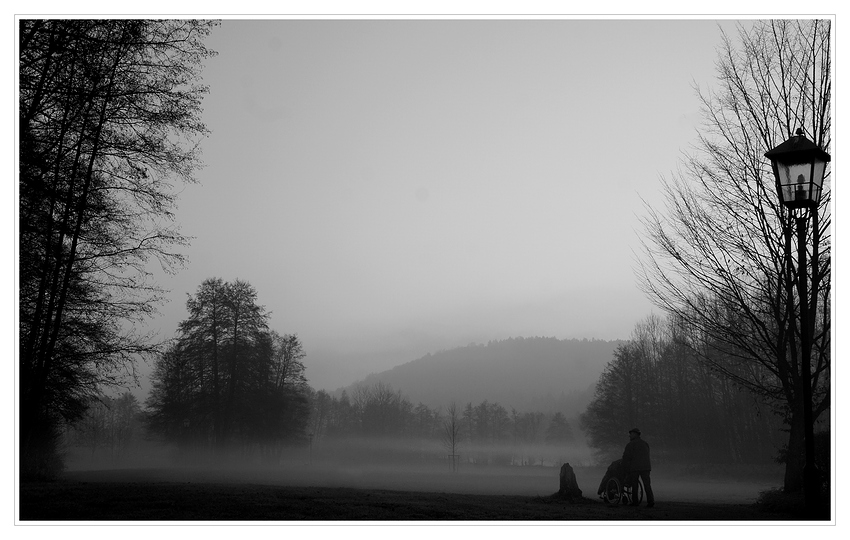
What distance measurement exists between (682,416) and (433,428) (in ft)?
221

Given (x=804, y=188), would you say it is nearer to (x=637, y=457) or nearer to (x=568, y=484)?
(x=637, y=457)

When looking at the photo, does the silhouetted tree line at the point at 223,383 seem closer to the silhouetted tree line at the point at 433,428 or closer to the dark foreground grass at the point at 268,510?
the dark foreground grass at the point at 268,510

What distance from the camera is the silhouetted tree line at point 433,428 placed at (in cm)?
9412

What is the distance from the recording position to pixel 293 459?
61.0 meters

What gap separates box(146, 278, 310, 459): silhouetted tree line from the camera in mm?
35656

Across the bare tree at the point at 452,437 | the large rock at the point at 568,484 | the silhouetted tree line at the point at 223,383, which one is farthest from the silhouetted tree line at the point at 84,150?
the bare tree at the point at 452,437

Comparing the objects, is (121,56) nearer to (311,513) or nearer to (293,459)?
(311,513)

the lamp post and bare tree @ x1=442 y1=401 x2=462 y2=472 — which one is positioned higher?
the lamp post

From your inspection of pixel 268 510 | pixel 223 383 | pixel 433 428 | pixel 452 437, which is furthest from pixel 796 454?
pixel 433 428

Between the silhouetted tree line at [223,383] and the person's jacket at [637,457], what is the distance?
93.6ft

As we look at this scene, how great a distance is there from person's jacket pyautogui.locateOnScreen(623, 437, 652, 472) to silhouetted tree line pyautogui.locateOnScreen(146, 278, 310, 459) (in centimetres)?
2853

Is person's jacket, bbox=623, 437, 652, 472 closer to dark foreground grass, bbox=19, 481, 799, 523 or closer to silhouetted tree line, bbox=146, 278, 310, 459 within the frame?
dark foreground grass, bbox=19, 481, 799, 523

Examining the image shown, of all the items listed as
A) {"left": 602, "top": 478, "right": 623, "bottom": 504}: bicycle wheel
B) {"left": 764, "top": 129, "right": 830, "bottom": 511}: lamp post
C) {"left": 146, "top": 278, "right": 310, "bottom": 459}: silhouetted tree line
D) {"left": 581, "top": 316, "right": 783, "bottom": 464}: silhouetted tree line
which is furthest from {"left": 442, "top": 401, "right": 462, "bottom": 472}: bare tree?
{"left": 764, "top": 129, "right": 830, "bottom": 511}: lamp post

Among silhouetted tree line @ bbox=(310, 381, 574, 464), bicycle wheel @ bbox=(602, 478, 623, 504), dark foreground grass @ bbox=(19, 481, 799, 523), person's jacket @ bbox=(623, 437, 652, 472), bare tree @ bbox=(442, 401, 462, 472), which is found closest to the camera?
dark foreground grass @ bbox=(19, 481, 799, 523)
